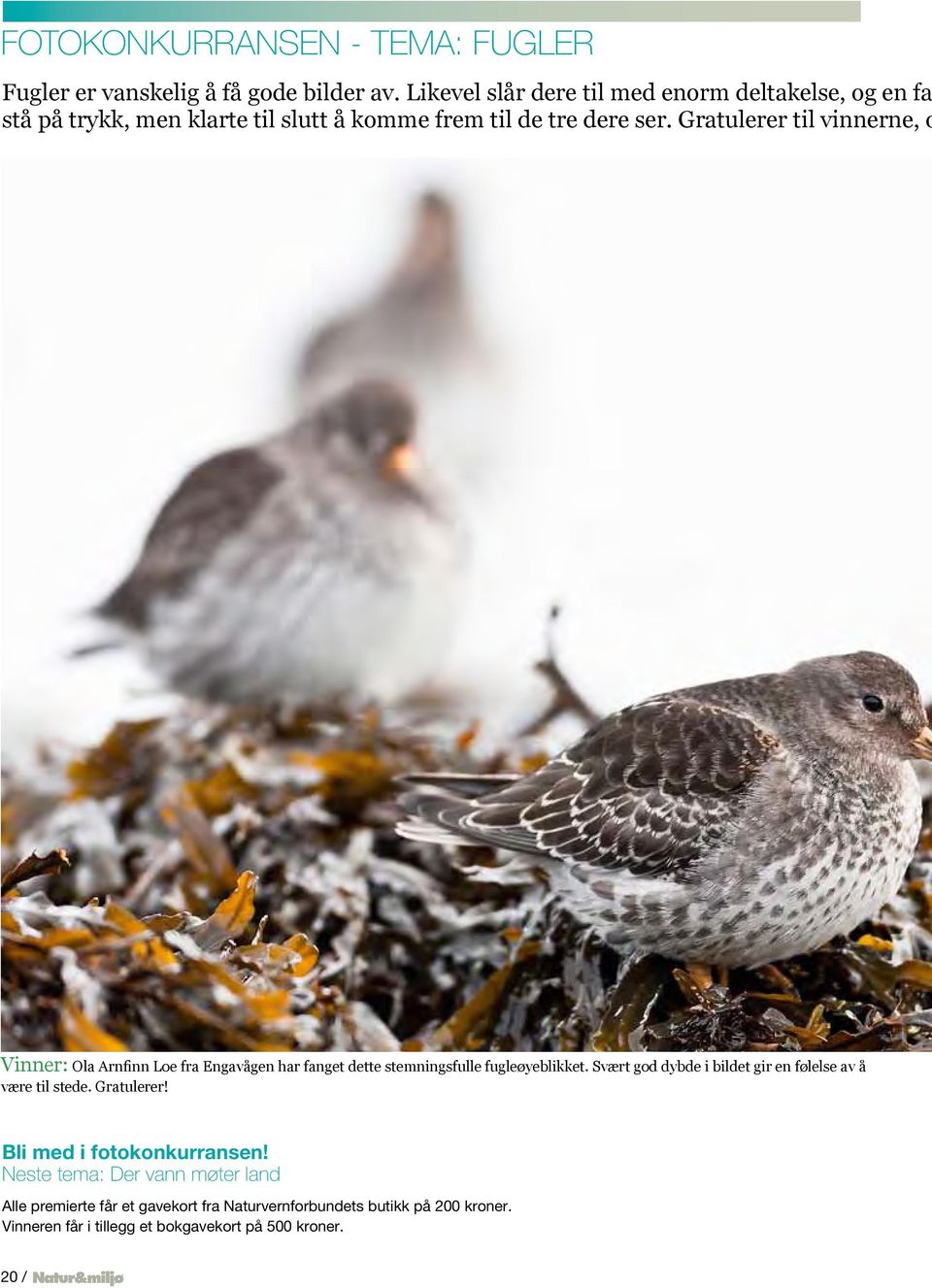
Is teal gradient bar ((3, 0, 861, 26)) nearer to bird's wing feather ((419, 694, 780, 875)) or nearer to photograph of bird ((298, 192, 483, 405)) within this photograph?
bird's wing feather ((419, 694, 780, 875))

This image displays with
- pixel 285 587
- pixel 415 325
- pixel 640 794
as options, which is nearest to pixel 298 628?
pixel 285 587

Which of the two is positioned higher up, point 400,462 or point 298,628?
point 400,462

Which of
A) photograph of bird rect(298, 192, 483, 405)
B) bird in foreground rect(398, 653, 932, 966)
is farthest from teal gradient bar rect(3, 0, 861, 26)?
photograph of bird rect(298, 192, 483, 405)

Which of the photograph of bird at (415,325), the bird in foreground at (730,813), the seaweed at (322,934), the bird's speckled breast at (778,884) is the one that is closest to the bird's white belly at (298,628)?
the seaweed at (322,934)

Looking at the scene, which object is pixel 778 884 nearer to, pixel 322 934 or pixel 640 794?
pixel 640 794

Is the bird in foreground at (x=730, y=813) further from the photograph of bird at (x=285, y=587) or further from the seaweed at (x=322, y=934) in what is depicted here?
the photograph of bird at (x=285, y=587)

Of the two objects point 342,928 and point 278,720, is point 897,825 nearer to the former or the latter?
point 342,928

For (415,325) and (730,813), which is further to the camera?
(415,325)
